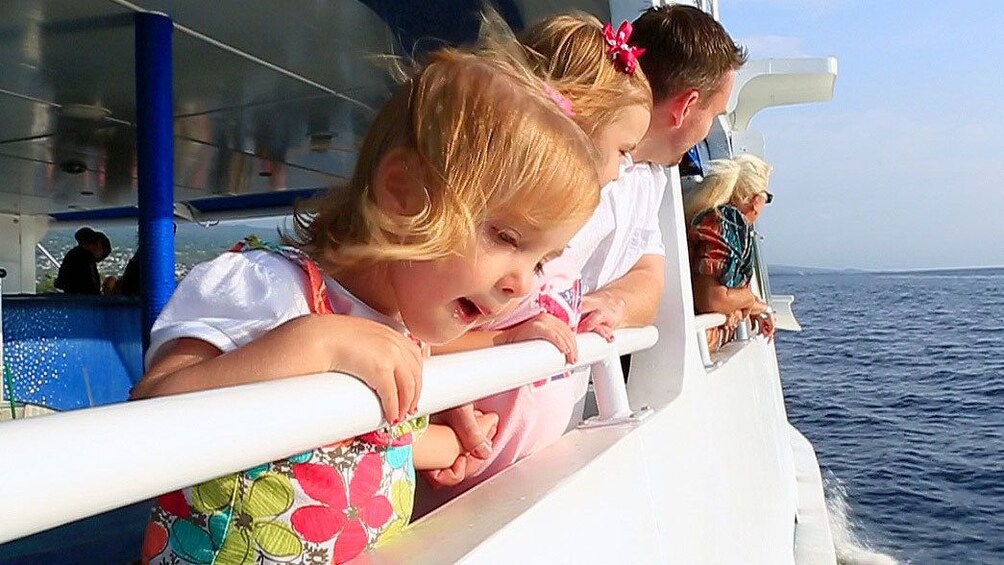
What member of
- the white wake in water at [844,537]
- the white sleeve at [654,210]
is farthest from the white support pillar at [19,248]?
the white sleeve at [654,210]

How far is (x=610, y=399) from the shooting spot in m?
1.98

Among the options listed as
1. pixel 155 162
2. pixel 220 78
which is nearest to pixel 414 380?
pixel 155 162

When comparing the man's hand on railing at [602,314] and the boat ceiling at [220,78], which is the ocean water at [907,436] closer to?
the boat ceiling at [220,78]

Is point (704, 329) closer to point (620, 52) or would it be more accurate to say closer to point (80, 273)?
point (620, 52)

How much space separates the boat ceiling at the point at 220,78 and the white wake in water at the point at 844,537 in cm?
507

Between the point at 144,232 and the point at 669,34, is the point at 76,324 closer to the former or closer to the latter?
the point at 144,232

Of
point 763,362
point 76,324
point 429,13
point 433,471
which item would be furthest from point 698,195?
point 76,324

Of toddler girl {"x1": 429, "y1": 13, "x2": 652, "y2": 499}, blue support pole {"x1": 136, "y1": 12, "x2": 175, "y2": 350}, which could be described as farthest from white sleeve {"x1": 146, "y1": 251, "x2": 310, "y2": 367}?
blue support pole {"x1": 136, "y1": 12, "x2": 175, "y2": 350}

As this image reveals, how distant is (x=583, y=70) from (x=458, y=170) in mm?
887

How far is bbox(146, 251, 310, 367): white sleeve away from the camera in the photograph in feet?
3.51

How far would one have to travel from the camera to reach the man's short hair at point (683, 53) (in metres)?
2.54

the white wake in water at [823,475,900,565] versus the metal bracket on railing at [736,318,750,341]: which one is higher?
the metal bracket on railing at [736,318,750,341]

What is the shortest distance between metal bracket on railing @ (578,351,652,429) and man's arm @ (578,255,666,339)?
0.09 m

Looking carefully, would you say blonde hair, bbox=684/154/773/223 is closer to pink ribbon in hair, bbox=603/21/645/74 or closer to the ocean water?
pink ribbon in hair, bbox=603/21/645/74
